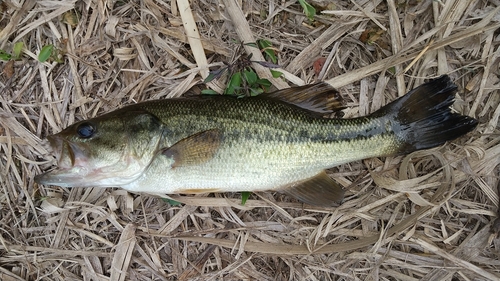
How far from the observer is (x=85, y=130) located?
2.43m

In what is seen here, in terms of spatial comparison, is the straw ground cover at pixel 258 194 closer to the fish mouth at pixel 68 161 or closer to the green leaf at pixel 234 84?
the green leaf at pixel 234 84

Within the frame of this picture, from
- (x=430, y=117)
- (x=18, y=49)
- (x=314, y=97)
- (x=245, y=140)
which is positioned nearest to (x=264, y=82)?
(x=314, y=97)

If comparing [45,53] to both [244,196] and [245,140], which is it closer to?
[245,140]

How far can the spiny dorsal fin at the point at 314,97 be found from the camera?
2.73m

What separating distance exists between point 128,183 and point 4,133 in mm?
1391

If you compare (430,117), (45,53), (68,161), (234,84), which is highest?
(45,53)

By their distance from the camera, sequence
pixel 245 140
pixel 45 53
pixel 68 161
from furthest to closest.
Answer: pixel 45 53
pixel 245 140
pixel 68 161

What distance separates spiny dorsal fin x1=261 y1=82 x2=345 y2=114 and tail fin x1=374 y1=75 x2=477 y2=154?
336 mm

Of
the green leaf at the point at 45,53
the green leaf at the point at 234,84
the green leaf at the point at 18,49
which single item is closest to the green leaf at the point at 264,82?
the green leaf at the point at 234,84

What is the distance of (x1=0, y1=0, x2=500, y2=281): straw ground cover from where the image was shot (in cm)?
293

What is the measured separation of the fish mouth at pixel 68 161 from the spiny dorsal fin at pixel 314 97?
4.58ft

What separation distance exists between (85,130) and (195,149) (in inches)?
29.5

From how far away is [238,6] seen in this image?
293 cm

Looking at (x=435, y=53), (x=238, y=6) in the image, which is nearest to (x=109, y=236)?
(x=238, y=6)
